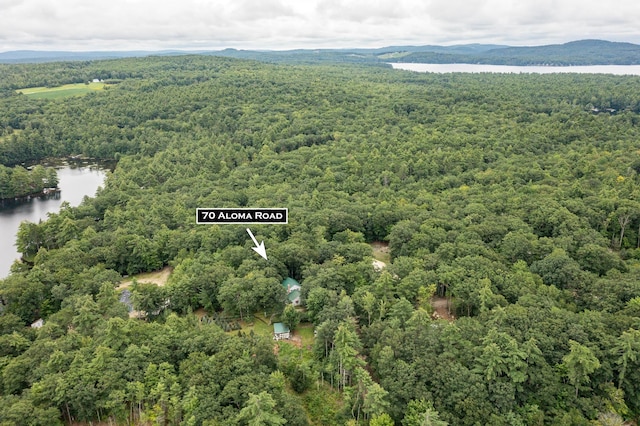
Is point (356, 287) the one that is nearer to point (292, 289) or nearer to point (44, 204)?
point (292, 289)

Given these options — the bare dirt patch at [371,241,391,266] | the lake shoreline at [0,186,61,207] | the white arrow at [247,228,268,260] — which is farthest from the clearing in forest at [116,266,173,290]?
the lake shoreline at [0,186,61,207]

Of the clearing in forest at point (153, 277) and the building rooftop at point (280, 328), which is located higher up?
the building rooftop at point (280, 328)

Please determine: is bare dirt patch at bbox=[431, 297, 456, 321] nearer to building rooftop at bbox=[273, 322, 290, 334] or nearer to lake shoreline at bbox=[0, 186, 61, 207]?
building rooftop at bbox=[273, 322, 290, 334]

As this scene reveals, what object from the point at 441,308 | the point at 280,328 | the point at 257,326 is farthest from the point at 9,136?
the point at 441,308

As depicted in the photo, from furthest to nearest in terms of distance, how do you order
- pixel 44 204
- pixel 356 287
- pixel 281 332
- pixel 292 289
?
1. pixel 44 204
2. pixel 292 289
3. pixel 356 287
4. pixel 281 332

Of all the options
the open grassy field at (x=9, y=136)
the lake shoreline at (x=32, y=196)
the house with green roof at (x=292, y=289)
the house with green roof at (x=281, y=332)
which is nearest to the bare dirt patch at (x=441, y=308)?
the house with green roof at (x=292, y=289)

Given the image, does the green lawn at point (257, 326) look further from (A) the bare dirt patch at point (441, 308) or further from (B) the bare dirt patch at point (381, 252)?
(B) the bare dirt patch at point (381, 252)
